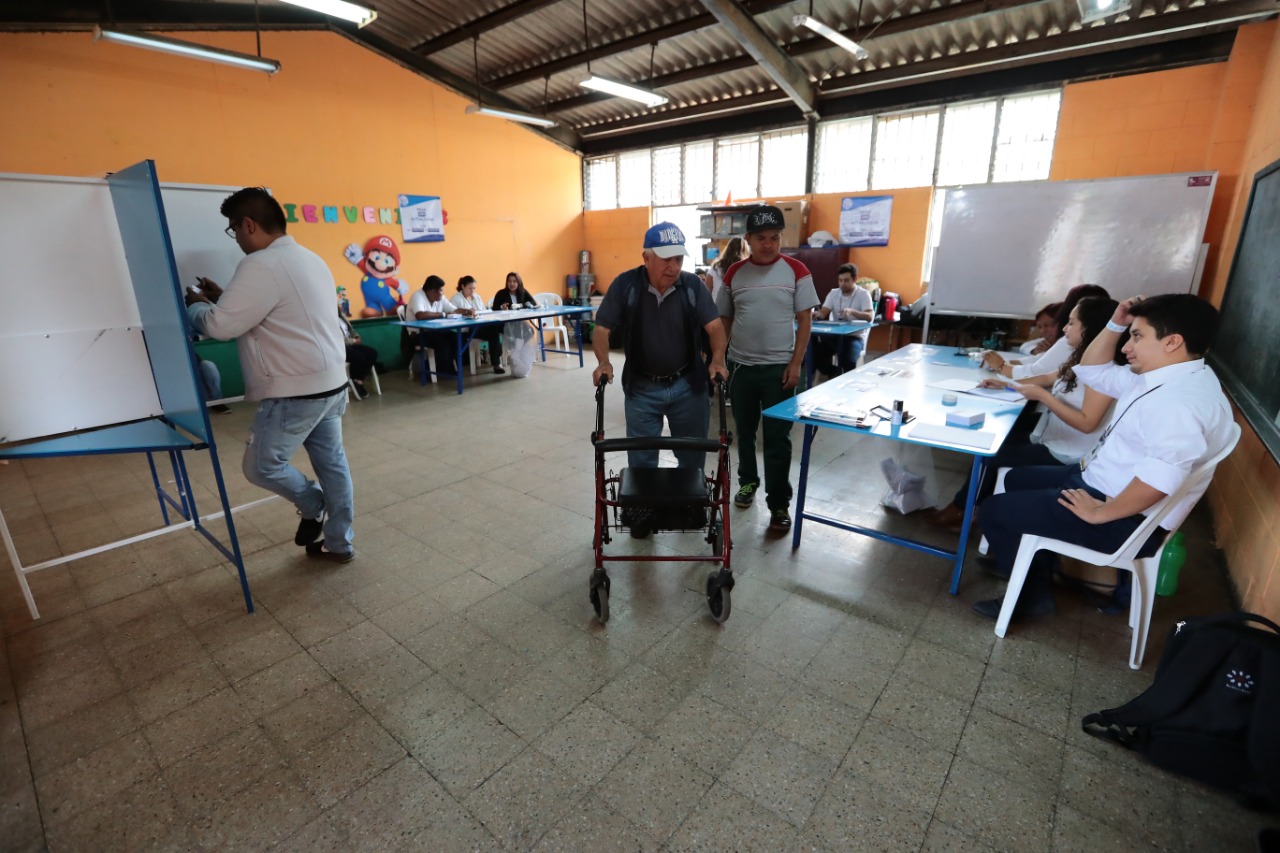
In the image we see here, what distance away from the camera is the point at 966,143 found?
666 centimetres

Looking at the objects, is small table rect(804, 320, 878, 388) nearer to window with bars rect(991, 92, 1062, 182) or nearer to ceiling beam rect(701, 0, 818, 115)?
window with bars rect(991, 92, 1062, 182)

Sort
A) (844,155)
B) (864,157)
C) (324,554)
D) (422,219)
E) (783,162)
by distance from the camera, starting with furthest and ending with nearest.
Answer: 1. (783,162)
2. (422,219)
3. (844,155)
4. (864,157)
5. (324,554)

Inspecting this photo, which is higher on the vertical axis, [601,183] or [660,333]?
[601,183]

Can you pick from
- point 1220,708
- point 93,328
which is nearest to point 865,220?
point 1220,708

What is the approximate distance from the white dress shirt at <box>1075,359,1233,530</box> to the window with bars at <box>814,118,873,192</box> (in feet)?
20.9

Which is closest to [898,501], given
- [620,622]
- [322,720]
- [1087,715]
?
[1087,715]

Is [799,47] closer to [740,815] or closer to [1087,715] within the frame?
[1087,715]

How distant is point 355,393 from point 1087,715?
6.48 metres

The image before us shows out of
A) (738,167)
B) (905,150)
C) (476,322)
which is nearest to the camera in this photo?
(476,322)

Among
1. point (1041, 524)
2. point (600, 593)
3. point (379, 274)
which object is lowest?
point (600, 593)

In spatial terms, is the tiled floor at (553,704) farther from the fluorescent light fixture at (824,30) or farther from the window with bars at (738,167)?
the window with bars at (738,167)

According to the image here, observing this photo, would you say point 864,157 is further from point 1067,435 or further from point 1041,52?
point 1067,435

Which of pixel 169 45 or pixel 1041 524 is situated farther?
pixel 169 45

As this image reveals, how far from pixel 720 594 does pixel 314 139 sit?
7.24 meters
